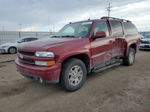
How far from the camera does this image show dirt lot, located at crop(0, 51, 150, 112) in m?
2.84

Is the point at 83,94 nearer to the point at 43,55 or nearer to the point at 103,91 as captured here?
Answer: the point at 103,91

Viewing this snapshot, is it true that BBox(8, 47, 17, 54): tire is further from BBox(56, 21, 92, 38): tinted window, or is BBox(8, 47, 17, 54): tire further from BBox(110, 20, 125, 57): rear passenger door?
BBox(110, 20, 125, 57): rear passenger door

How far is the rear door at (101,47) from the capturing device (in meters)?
4.04

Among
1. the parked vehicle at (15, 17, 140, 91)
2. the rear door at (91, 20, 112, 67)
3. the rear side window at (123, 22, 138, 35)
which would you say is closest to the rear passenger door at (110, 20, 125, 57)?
the parked vehicle at (15, 17, 140, 91)

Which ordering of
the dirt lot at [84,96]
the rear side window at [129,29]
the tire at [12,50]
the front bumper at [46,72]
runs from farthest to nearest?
the tire at [12,50]
the rear side window at [129,29]
the front bumper at [46,72]
the dirt lot at [84,96]

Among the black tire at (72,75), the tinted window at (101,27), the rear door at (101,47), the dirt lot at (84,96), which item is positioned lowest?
the dirt lot at (84,96)

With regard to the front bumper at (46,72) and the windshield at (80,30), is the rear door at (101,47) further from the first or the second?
the front bumper at (46,72)

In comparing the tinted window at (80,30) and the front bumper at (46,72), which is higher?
the tinted window at (80,30)

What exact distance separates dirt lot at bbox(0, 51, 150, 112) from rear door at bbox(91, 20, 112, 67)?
67 centimetres

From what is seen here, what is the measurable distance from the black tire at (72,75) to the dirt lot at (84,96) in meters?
0.19

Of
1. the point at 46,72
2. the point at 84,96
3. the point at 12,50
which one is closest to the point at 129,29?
the point at 84,96

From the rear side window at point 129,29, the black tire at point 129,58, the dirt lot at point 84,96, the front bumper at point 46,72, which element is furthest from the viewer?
the black tire at point 129,58

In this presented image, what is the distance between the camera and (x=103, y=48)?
4.34 metres

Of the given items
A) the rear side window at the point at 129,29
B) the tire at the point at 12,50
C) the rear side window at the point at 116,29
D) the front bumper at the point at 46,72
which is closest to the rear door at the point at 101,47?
the rear side window at the point at 116,29
